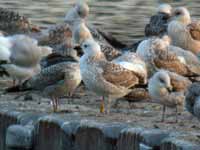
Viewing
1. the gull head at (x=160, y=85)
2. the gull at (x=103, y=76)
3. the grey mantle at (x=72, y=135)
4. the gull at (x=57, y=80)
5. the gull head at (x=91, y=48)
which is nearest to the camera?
the grey mantle at (x=72, y=135)

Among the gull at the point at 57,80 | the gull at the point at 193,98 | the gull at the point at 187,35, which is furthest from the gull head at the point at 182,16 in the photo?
the gull at the point at 193,98

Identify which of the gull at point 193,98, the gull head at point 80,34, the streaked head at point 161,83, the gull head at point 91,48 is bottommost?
the gull at point 193,98

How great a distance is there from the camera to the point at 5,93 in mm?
11805

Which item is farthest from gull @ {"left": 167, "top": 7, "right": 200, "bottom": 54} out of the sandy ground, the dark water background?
the sandy ground

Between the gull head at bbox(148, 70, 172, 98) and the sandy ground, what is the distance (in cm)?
27

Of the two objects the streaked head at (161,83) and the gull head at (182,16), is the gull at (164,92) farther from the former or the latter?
the gull head at (182,16)

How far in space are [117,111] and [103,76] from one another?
497 millimetres

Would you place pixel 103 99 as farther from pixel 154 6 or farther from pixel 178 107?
pixel 154 6

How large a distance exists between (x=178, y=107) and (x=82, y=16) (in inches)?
248

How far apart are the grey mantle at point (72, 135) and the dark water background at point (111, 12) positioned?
9046 mm

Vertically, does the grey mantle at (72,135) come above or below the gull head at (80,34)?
below

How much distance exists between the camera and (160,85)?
10.1 metres

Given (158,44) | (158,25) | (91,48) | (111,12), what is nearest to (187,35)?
(158,25)

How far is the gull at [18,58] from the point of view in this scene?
1322cm
